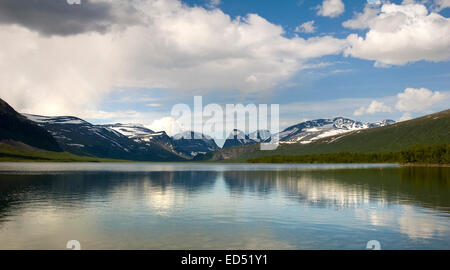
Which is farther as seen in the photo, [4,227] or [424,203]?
[424,203]

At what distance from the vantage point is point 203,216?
1845 inches

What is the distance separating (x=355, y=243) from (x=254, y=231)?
10106 mm

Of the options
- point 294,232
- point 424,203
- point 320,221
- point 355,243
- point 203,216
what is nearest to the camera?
point 355,243

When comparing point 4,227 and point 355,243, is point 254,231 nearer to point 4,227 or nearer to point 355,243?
point 355,243
